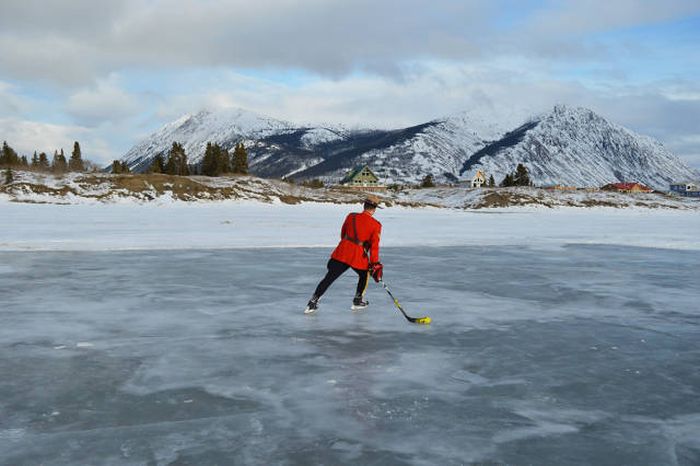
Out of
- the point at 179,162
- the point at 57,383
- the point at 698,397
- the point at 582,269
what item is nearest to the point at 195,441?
the point at 57,383

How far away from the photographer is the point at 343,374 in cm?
628

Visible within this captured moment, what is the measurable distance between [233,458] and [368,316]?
17.5 feet

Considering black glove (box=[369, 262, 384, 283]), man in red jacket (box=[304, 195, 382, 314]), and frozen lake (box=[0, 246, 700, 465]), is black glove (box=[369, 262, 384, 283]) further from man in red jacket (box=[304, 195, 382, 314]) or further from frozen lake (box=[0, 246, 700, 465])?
frozen lake (box=[0, 246, 700, 465])

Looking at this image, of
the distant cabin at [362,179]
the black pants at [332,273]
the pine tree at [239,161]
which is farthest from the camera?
the distant cabin at [362,179]

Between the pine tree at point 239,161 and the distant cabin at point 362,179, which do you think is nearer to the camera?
the pine tree at point 239,161

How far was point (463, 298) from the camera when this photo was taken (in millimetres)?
11016

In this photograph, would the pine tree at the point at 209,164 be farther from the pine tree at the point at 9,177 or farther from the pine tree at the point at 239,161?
the pine tree at the point at 9,177

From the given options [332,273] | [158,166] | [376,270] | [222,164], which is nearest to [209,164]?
[222,164]

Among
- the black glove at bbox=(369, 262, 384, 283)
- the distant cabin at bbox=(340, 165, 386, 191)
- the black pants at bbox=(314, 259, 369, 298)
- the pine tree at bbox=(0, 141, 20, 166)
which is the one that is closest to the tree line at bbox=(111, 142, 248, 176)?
the pine tree at bbox=(0, 141, 20, 166)

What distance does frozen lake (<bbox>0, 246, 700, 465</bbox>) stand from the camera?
176 inches

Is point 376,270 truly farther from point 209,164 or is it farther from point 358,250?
point 209,164

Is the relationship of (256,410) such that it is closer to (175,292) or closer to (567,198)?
(175,292)

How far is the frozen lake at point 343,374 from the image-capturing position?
4.47m

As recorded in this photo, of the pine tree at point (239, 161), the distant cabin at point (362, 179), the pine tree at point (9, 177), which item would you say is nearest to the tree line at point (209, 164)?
the pine tree at point (239, 161)
